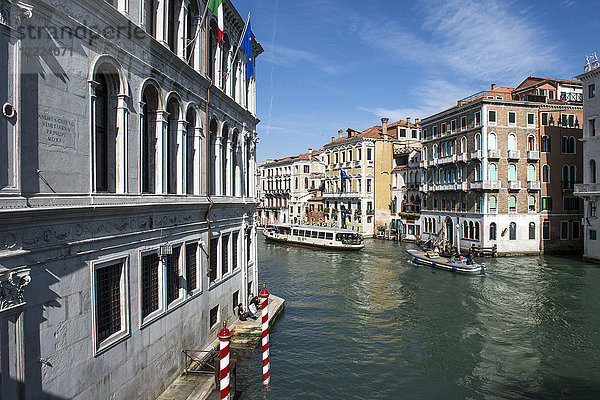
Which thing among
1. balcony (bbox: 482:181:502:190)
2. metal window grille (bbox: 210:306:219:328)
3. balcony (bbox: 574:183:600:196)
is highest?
balcony (bbox: 482:181:502:190)

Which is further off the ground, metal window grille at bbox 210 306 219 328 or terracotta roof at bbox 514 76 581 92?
terracotta roof at bbox 514 76 581 92

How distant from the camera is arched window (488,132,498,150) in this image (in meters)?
32.2

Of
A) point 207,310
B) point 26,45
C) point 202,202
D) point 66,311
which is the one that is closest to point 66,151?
point 26,45

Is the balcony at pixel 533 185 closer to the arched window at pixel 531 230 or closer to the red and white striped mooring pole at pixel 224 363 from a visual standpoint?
the arched window at pixel 531 230

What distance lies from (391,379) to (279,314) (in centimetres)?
581

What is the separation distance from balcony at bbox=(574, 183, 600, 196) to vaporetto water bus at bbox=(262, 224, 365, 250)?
16390 mm

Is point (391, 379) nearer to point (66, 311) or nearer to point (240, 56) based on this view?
point (66, 311)

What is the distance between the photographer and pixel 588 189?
28.5 m

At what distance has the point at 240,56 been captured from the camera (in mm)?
14625

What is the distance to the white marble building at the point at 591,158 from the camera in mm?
27844

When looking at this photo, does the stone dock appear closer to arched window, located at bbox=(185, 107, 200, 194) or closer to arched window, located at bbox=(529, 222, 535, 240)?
arched window, located at bbox=(185, 107, 200, 194)

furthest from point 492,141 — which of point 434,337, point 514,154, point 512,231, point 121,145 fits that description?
point 121,145

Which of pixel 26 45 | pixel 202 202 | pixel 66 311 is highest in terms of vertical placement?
pixel 26 45

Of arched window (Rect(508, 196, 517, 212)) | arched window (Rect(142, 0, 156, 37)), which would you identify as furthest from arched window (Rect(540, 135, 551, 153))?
arched window (Rect(142, 0, 156, 37))
